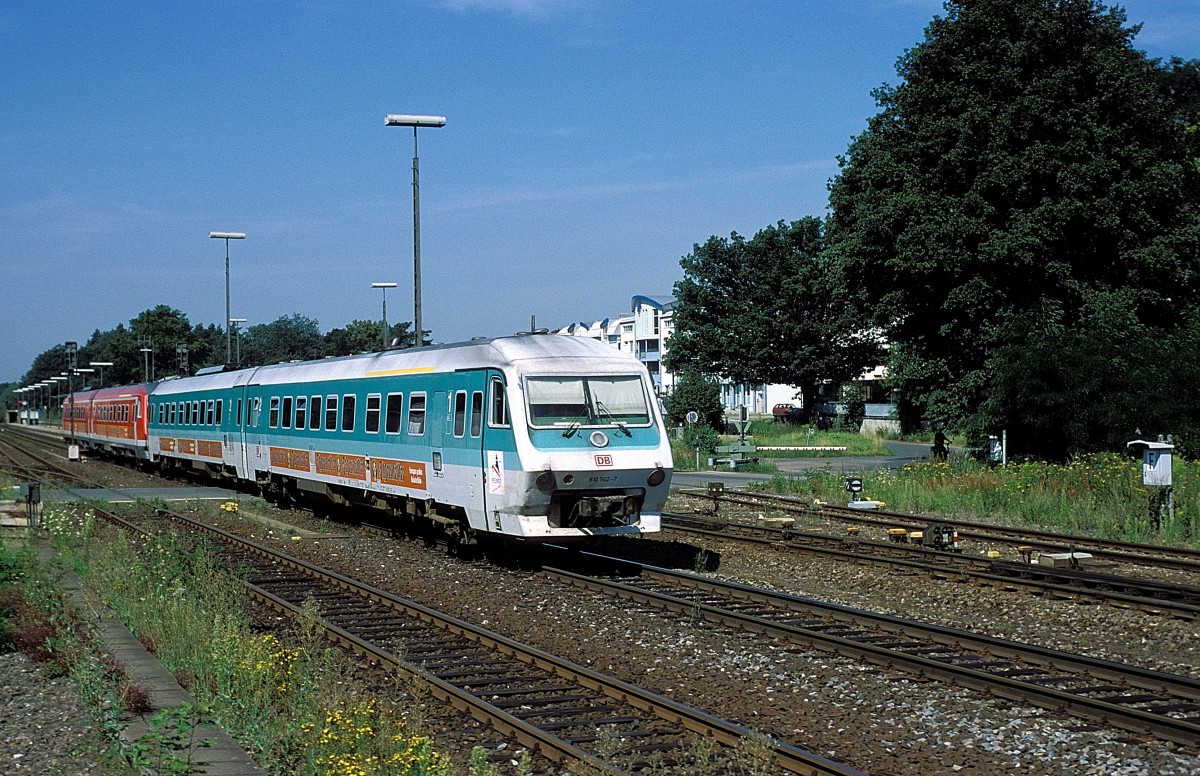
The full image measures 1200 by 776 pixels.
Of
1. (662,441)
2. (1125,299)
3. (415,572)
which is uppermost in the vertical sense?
(1125,299)

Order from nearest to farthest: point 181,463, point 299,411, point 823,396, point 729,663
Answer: point 729,663 < point 299,411 < point 181,463 < point 823,396

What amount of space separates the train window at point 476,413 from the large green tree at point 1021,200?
633 inches

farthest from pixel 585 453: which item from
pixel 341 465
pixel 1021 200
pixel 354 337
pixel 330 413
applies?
pixel 354 337

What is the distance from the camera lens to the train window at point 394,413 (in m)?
18.8

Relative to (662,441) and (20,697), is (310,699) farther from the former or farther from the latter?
(662,441)

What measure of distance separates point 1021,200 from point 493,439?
20.5 m

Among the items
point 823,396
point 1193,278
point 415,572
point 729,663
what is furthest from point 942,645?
point 823,396

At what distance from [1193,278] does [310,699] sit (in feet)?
101

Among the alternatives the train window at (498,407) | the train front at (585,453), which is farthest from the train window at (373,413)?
the train front at (585,453)

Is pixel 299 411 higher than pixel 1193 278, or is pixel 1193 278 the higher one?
pixel 1193 278

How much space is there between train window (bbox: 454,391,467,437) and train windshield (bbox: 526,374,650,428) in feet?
4.99

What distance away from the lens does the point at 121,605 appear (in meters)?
12.2

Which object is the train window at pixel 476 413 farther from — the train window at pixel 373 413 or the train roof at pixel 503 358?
the train window at pixel 373 413

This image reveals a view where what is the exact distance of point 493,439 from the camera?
15562 mm
